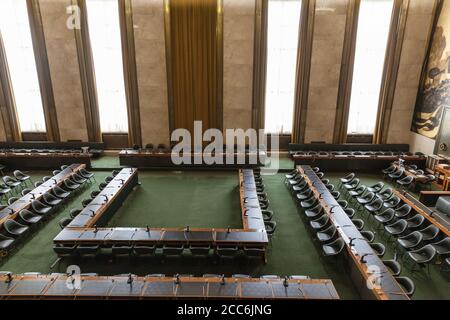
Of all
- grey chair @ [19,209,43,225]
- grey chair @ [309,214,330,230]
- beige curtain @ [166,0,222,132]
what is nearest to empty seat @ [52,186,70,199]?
grey chair @ [19,209,43,225]

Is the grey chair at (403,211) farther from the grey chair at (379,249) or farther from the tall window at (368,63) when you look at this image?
the tall window at (368,63)

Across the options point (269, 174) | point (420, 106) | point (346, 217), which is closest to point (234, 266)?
point (346, 217)

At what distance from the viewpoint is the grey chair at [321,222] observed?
8750mm

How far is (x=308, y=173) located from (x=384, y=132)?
6.24 meters

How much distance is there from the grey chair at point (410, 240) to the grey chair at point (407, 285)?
1.74 m

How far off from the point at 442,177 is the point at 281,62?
8.35m

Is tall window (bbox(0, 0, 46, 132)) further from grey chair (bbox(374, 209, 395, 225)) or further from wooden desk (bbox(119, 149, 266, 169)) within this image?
grey chair (bbox(374, 209, 395, 225))

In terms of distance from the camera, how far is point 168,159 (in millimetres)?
14578

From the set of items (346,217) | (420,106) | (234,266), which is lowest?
(234,266)

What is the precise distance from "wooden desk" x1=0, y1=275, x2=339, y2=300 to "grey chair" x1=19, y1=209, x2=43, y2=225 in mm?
3144

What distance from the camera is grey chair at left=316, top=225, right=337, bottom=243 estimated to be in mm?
8172

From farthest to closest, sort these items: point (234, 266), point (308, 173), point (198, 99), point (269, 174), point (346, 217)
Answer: point (198, 99), point (269, 174), point (308, 173), point (346, 217), point (234, 266)

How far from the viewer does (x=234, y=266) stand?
25.8ft

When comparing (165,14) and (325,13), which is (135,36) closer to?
(165,14)
